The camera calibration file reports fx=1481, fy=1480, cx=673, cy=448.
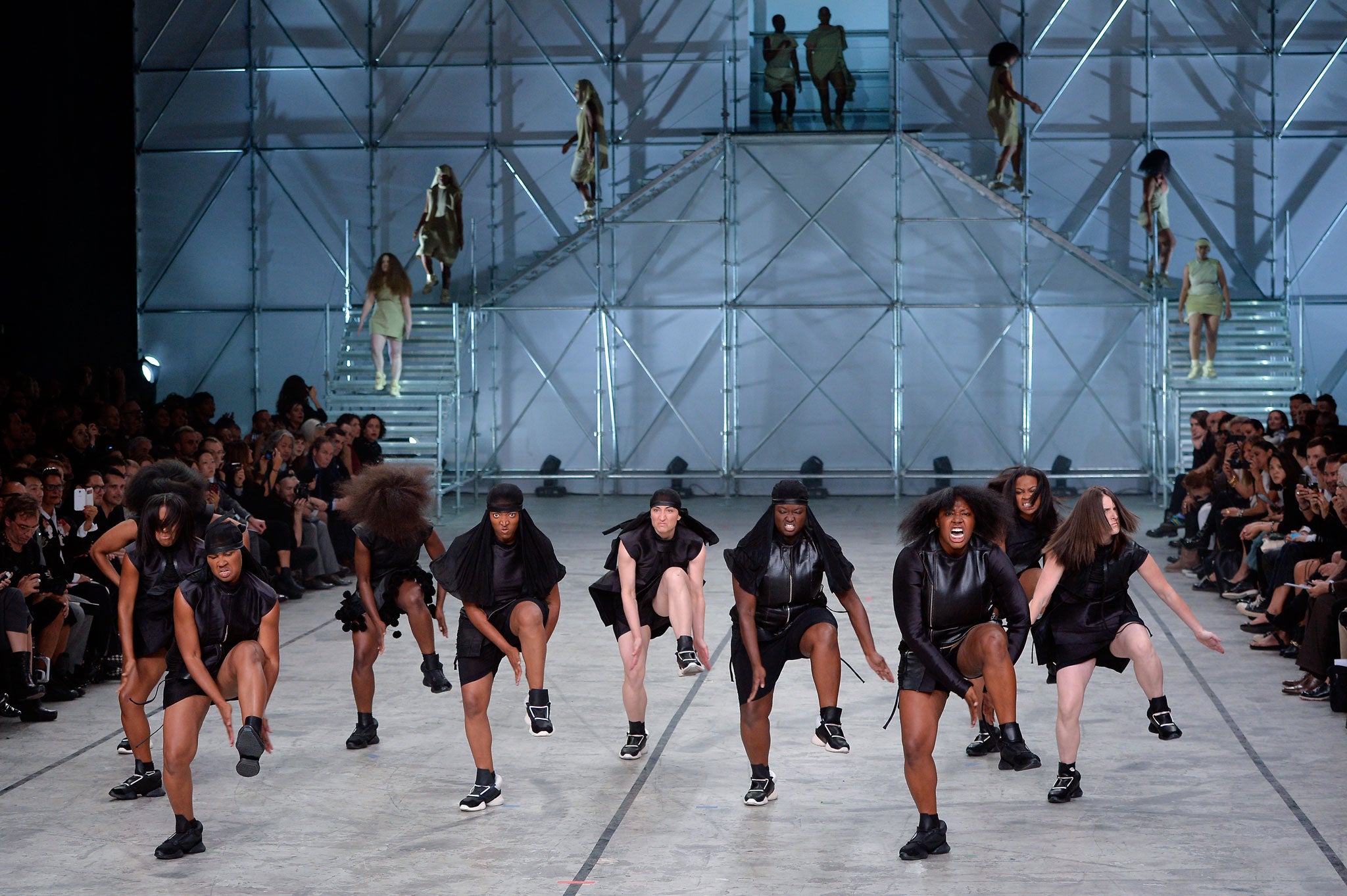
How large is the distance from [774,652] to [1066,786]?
153cm

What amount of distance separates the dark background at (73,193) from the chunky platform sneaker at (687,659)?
12361 millimetres

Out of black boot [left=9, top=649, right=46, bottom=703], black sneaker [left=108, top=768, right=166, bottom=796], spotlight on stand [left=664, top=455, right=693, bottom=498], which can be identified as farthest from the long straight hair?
spotlight on stand [left=664, top=455, right=693, bottom=498]

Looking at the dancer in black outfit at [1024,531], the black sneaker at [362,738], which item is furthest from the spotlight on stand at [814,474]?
the black sneaker at [362,738]

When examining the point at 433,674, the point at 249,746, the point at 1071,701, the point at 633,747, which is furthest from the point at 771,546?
the point at 249,746

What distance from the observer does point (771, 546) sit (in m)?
6.76

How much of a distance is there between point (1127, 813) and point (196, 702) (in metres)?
4.18

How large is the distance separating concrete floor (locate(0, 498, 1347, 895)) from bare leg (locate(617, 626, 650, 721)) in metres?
0.26

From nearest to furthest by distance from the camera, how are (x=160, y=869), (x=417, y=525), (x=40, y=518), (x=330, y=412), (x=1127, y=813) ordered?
(x=160, y=869), (x=1127, y=813), (x=417, y=525), (x=40, y=518), (x=330, y=412)

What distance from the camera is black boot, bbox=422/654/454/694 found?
26.3ft

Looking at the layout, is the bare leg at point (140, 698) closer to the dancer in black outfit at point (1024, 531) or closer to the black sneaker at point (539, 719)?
the black sneaker at point (539, 719)

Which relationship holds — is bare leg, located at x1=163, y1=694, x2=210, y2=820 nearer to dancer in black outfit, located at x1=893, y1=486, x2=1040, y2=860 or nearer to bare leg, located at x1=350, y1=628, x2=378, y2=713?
bare leg, located at x1=350, y1=628, x2=378, y2=713

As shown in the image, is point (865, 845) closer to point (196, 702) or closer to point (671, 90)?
point (196, 702)

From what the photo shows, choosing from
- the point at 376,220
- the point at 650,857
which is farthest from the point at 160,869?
the point at 376,220

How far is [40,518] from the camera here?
9.33m
